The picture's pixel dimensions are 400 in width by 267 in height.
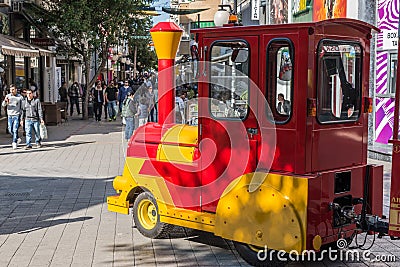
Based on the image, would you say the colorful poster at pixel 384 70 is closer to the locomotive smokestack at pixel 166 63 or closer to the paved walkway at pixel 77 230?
the paved walkway at pixel 77 230

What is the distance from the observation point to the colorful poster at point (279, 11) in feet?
76.0

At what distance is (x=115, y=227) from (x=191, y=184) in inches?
71.8

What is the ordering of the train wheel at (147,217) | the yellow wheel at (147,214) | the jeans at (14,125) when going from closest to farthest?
1. the train wheel at (147,217)
2. the yellow wheel at (147,214)
3. the jeans at (14,125)

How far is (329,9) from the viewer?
1795 centimetres

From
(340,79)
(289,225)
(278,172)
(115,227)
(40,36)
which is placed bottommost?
(115,227)

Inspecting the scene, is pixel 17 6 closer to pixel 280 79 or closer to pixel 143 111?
pixel 143 111

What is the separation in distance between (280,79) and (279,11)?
18.2 metres

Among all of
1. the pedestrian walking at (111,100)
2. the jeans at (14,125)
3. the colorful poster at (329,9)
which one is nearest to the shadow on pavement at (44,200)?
the jeans at (14,125)

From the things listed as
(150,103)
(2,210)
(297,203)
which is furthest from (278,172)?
(150,103)

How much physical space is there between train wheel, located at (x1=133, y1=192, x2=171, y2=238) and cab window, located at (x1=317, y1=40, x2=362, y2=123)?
256 cm

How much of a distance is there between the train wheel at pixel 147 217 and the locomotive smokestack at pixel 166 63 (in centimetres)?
102

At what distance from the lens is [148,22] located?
1215 inches

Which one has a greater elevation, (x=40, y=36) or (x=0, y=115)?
(x=40, y=36)

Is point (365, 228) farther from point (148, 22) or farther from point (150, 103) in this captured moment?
point (148, 22)
